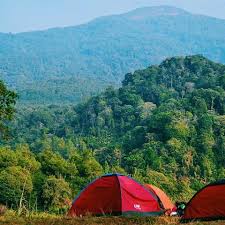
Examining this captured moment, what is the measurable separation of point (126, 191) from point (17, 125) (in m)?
75.4

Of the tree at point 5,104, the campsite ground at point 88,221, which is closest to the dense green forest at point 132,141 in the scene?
the tree at point 5,104

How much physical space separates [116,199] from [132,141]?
42.9 meters

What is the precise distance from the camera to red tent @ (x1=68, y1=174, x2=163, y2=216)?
10625 millimetres

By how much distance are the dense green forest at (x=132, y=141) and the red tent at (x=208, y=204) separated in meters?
3.22

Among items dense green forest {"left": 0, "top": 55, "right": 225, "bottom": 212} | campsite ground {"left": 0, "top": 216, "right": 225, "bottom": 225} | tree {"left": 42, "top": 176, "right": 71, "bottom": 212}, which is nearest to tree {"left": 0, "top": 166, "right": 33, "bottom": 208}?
dense green forest {"left": 0, "top": 55, "right": 225, "bottom": 212}

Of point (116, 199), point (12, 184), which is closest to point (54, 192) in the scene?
point (12, 184)

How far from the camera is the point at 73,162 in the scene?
37.8m

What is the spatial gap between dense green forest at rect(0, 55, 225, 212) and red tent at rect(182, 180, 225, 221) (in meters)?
3.22

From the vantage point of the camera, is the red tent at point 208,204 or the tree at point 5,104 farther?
the tree at point 5,104

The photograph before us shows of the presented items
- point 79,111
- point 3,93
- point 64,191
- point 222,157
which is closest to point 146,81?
point 79,111

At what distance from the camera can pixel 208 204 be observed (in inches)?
391

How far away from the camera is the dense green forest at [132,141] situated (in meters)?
31.9

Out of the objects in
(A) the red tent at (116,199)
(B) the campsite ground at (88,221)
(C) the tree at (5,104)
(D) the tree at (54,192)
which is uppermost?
(C) the tree at (5,104)

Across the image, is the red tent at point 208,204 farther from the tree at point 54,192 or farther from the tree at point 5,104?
the tree at point 54,192
